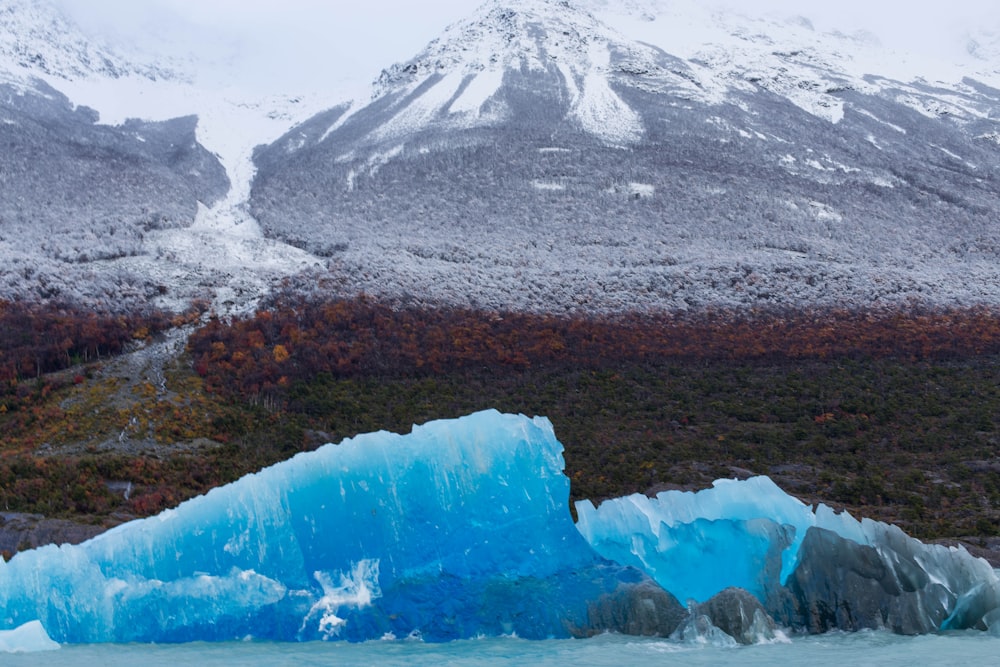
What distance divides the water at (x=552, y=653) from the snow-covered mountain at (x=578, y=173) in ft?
83.2

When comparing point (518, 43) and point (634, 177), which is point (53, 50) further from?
point (634, 177)

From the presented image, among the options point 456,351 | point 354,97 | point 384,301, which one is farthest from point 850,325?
point 354,97

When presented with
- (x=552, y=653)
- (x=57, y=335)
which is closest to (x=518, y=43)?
(x=57, y=335)

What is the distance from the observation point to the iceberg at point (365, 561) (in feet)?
43.1

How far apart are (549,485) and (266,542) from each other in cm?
412

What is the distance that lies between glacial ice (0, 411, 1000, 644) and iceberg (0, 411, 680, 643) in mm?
20

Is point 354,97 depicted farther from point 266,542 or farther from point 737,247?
point 266,542

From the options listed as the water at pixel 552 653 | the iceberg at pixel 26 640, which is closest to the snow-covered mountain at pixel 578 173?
the water at pixel 552 653

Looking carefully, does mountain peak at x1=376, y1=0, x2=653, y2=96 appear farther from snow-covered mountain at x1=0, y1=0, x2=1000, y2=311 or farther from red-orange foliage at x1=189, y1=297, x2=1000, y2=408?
red-orange foliage at x1=189, y1=297, x2=1000, y2=408

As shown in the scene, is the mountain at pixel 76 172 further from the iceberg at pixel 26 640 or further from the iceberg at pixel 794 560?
the iceberg at pixel 794 560

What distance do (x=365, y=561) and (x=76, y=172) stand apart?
50834 millimetres

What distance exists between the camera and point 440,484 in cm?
1409

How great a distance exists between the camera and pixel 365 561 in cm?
1371

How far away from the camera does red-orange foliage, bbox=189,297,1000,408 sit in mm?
31391
